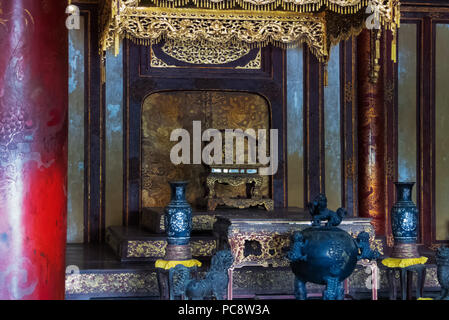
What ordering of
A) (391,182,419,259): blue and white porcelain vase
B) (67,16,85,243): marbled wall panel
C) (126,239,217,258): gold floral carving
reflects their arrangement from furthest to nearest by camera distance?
(67,16,85,243): marbled wall panel → (126,239,217,258): gold floral carving → (391,182,419,259): blue and white porcelain vase

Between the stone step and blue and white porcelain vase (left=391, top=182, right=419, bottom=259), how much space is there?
160 centimetres

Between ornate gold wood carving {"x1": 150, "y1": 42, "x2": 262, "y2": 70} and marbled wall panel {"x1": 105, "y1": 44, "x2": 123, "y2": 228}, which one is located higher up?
ornate gold wood carving {"x1": 150, "y1": 42, "x2": 262, "y2": 70}

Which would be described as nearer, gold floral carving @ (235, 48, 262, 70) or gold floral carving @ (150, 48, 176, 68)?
gold floral carving @ (150, 48, 176, 68)

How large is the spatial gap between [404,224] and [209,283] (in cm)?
149

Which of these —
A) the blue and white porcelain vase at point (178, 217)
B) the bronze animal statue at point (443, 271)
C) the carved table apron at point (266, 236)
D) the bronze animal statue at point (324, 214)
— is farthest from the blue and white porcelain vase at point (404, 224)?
the blue and white porcelain vase at point (178, 217)

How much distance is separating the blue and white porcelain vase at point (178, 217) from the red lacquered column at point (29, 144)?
78 cm

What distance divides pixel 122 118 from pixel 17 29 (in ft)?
11.1

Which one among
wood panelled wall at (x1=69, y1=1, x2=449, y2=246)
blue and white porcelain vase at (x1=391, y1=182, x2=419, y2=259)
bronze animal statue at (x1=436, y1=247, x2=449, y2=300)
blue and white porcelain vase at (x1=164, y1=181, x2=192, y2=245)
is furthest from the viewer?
wood panelled wall at (x1=69, y1=1, x2=449, y2=246)

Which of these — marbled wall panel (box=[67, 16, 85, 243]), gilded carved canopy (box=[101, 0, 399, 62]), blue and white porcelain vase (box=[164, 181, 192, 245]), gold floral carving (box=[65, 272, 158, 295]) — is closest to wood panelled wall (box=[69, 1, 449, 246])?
marbled wall panel (box=[67, 16, 85, 243])

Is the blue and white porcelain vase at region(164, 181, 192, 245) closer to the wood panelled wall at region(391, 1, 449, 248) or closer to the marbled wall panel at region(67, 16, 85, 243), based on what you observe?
the marbled wall panel at region(67, 16, 85, 243)

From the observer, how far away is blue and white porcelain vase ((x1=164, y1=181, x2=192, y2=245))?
13.8 feet

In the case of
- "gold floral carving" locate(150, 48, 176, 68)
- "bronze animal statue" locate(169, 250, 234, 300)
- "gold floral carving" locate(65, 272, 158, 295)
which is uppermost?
"gold floral carving" locate(150, 48, 176, 68)

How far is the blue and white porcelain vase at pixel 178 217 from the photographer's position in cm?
420
